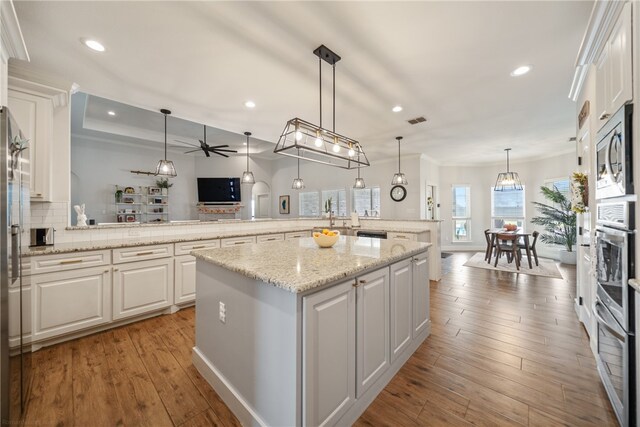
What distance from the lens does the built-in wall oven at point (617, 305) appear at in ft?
4.48

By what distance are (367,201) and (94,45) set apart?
6.33m

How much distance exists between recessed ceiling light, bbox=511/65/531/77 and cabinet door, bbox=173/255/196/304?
165 inches

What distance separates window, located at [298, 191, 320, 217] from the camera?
841cm

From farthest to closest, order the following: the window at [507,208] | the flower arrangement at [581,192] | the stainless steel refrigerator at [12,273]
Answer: the window at [507,208] → the flower arrangement at [581,192] → the stainless steel refrigerator at [12,273]

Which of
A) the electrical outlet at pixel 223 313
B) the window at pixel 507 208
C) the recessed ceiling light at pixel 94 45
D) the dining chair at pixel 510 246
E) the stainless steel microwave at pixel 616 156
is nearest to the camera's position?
the stainless steel microwave at pixel 616 156

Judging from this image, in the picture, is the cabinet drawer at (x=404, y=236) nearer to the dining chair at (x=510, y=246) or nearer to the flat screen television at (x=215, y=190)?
the dining chair at (x=510, y=246)

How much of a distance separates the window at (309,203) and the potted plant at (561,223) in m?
5.79

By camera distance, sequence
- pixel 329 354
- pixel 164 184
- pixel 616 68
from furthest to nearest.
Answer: pixel 164 184
pixel 616 68
pixel 329 354

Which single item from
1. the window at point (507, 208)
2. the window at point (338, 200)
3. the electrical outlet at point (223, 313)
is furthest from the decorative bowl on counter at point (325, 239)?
the window at point (507, 208)

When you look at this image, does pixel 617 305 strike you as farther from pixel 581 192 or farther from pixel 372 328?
pixel 581 192

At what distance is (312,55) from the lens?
92.8 inches

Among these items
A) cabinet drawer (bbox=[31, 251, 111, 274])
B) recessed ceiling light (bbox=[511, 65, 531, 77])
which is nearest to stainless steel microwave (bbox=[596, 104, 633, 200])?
recessed ceiling light (bbox=[511, 65, 531, 77])

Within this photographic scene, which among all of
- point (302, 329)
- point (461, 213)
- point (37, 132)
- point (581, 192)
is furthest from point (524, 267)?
point (37, 132)

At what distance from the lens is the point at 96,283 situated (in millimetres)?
2605
